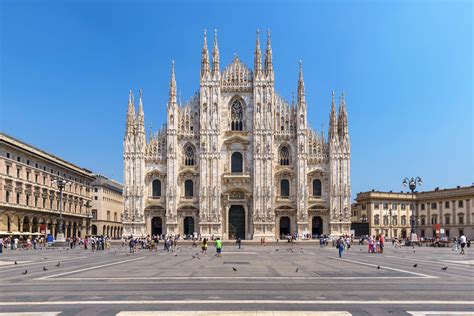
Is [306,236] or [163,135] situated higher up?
[163,135]

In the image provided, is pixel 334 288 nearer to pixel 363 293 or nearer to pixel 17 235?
pixel 363 293

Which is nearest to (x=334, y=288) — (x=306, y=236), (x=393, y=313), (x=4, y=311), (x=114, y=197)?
(x=393, y=313)

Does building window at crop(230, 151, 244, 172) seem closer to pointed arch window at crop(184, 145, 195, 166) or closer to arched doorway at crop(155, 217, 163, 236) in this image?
pointed arch window at crop(184, 145, 195, 166)

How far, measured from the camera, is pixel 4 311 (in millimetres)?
13500

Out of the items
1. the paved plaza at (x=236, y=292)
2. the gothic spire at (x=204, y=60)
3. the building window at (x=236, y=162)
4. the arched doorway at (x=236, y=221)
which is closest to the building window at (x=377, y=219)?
the arched doorway at (x=236, y=221)

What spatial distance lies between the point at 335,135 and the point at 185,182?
2093cm

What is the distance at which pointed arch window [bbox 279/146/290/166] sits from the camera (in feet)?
251

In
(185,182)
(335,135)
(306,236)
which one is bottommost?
(306,236)

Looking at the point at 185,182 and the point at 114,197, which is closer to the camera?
the point at 185,182

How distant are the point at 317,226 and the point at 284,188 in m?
6.73

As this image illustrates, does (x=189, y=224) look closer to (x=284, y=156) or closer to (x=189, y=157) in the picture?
(x=189, y=157)

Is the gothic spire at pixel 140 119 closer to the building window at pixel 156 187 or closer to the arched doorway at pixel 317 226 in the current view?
the building window at pixel 156 187

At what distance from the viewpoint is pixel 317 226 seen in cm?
7638

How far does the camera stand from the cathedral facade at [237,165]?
74.6 metres
